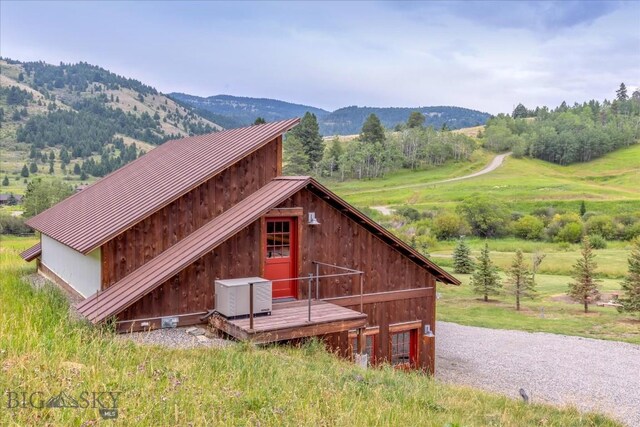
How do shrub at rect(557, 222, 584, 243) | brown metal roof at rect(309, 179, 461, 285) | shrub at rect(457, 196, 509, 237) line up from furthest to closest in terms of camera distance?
shrub at rect(457, 196, 509, 237) < shrub at rect(557, 222, 584, 243) < brown metal roof at rect(309, 179, 461, 285)

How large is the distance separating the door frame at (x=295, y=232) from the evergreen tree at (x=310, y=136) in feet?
280

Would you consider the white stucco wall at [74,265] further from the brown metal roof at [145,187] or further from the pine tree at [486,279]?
the pine tree at [486,279]

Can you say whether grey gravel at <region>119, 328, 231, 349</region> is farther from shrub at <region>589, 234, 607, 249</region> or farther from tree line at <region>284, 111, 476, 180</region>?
Result: tree line at <region>284, 111, 476, 180</region>

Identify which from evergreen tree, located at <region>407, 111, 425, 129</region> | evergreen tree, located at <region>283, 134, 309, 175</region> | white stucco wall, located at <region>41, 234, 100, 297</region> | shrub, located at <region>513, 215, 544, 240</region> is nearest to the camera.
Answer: white stucco wall, located at <region>41, 234, 100, 297</region>

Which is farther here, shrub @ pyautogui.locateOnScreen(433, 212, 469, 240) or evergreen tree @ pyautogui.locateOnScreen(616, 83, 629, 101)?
evergreen tree @ pyautogui.locateOnScreen(616, 83, 629, 101)

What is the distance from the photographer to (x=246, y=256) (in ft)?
42.8

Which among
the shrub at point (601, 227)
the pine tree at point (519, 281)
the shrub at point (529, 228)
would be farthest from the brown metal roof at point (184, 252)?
the shrub at point (601, 227)

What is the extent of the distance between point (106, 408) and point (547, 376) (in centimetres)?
1704

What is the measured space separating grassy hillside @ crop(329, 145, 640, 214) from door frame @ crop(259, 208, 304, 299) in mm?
61312

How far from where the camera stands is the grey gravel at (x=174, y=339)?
1041cm

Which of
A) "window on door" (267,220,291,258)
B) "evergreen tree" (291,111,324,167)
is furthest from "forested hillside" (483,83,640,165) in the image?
"window on door" (267,220,291,258)

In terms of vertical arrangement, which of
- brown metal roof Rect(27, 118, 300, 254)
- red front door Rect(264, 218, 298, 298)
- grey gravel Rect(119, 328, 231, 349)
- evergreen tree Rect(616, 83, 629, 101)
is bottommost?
grey gravel Rect(119, 328, 231, 349)


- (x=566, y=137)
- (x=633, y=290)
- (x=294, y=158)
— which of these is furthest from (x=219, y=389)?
(x=566, y=137)

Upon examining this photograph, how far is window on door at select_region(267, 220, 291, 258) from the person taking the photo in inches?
535
